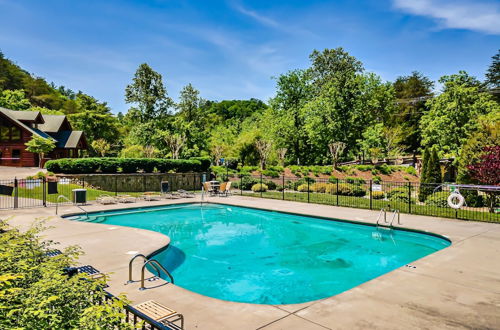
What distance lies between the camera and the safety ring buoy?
13.8 metres

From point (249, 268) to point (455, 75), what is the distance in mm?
37075

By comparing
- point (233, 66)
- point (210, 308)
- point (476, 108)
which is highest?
point (233, 66)

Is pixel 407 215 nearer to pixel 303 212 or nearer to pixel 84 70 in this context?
pixel 303 212

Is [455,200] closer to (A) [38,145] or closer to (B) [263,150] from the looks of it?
(B) [263,150]

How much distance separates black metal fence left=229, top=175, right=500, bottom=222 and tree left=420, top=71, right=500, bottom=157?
46.4 feet

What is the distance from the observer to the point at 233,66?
34.1m

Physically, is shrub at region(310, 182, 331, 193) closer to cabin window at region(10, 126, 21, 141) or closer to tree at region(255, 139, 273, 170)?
tree at region(255, 139, 273, 170)

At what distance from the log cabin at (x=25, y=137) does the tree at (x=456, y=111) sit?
42616 millimetres

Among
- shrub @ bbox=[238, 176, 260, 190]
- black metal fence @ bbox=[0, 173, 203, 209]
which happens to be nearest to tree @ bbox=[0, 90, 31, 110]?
black metal fence @ bbox=[0, 173, 203, 209]

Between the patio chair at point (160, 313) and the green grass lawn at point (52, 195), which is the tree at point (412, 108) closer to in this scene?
the green grass lawn at point (52, 195)

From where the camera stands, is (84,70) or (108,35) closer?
(108,35)

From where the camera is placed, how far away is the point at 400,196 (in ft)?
69.9

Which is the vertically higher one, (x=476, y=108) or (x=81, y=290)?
(x=476, y=108)

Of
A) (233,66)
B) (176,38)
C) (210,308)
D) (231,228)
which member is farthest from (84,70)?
(210,308)
